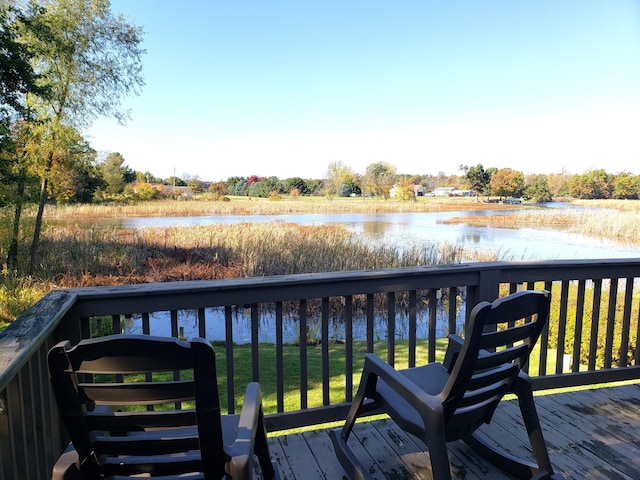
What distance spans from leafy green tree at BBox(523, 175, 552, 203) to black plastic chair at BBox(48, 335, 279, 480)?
90.4 feet

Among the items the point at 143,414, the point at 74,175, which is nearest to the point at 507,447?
the point at 143,414

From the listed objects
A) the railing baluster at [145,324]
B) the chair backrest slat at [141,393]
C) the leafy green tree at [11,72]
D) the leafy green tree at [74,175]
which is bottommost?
the railing baluster at [145,324]

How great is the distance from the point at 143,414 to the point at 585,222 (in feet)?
64.6

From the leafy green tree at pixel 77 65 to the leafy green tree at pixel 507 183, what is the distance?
80.6 feet

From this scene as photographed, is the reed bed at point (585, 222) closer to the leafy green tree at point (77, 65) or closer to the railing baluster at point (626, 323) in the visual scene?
the railing baluster at point (626, 323)

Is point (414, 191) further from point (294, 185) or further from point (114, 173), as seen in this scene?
point (114, 173)

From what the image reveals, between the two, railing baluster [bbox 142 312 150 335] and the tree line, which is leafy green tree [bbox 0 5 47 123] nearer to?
the tree line

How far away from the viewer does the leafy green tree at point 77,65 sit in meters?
9.99

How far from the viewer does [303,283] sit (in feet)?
6.83

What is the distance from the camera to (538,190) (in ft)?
83.0

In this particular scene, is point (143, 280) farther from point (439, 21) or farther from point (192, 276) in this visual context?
point (439, 21)

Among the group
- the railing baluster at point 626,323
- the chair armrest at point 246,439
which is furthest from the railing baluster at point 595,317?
the chair armrest at point 246,439

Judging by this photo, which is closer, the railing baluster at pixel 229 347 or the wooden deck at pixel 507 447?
the wooden deck at pixel 507 447

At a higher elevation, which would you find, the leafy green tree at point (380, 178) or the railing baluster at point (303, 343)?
the leafy green tree at point (380, 178)
